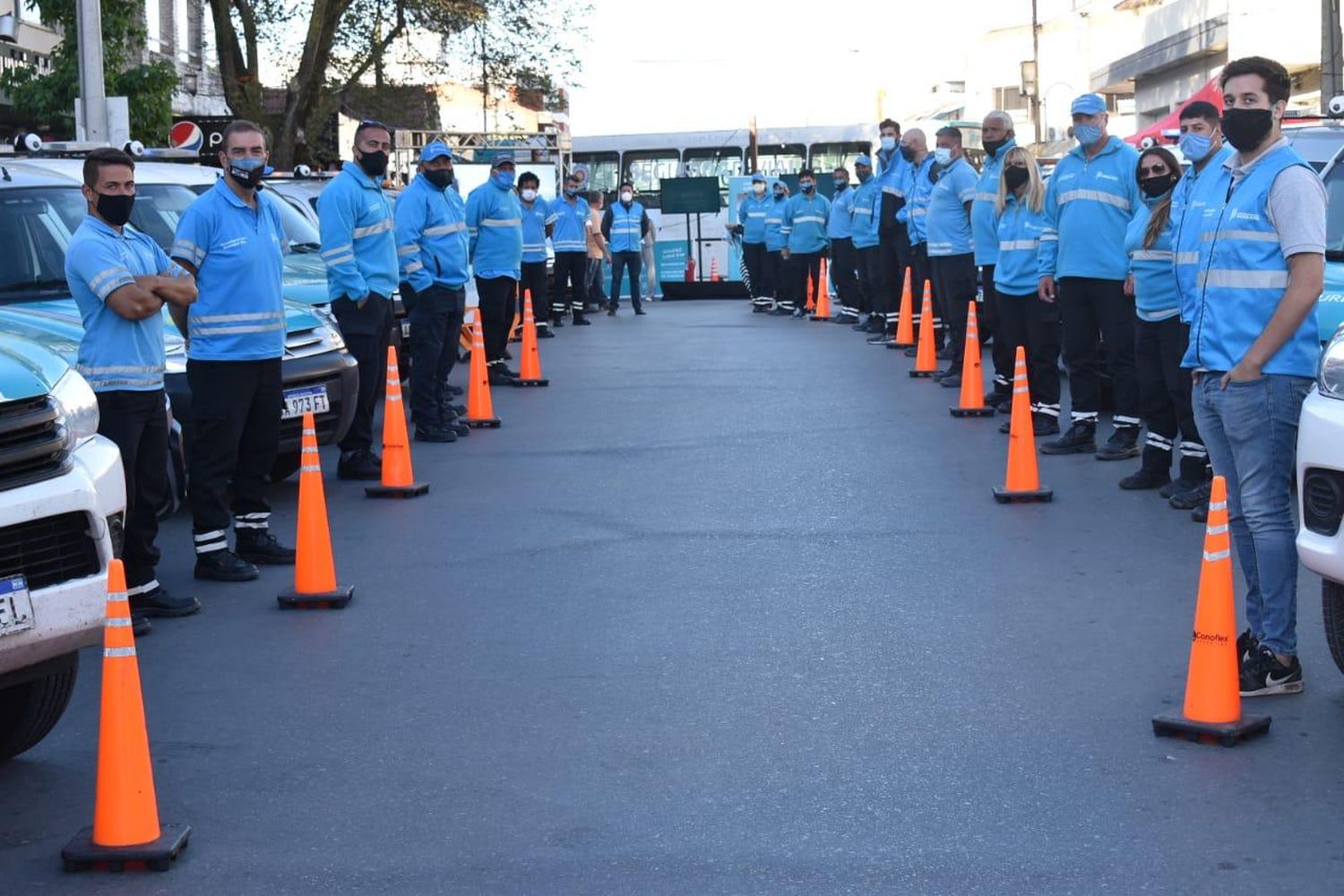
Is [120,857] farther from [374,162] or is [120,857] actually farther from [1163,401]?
[1163,401]

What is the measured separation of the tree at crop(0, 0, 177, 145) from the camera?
26.0 m

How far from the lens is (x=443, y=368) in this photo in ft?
45.6

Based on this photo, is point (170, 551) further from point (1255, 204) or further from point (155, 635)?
point (1255, 204)

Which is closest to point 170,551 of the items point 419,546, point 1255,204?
point 419,546

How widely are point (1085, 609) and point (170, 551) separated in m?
4.64

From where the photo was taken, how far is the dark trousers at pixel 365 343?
11.7 meters

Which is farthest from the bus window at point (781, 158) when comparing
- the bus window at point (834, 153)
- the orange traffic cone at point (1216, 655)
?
the orange traffic cone at point (1216, 655)

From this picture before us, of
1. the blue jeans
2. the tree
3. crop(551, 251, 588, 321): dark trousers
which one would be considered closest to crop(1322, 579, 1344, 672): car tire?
the blue jeans

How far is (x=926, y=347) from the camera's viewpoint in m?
18.2

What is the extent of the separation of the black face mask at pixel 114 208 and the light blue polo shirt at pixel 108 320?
36 millimetres

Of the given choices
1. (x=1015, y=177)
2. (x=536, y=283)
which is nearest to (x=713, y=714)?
(x=1015, y=177)

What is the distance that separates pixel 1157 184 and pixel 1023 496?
209 cm

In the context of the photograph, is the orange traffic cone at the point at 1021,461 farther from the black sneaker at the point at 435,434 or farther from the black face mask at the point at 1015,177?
the black sneaker at the point at 435,434

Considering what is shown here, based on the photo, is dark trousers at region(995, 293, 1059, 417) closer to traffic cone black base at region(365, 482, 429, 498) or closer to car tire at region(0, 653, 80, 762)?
traffic cone black base at region(365, 482, 429, 498)
